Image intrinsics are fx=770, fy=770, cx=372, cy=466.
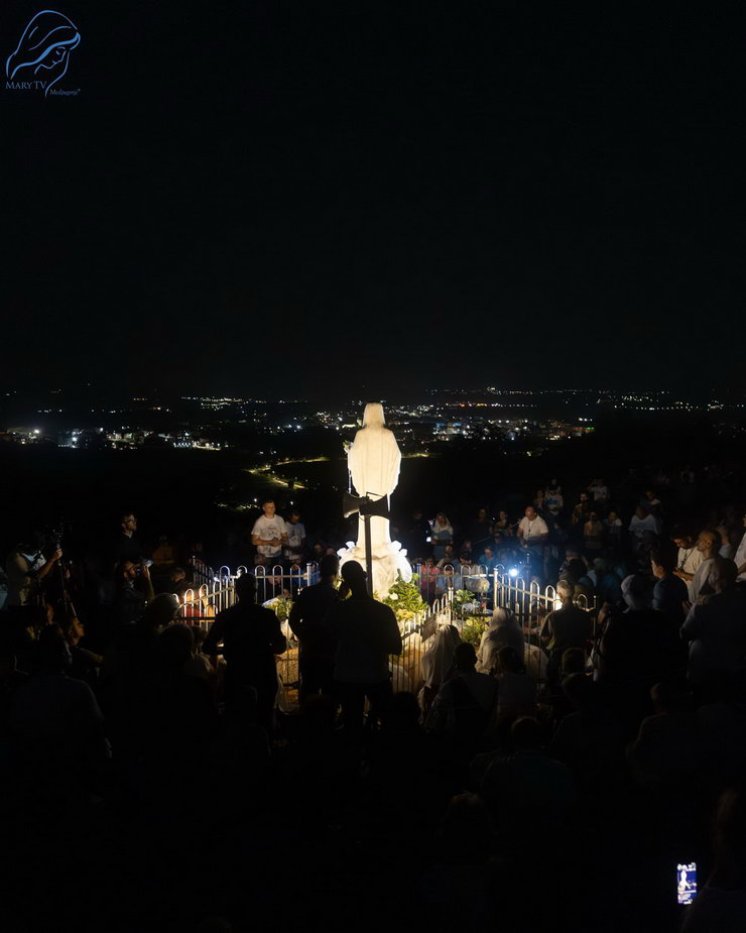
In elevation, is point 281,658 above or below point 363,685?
below

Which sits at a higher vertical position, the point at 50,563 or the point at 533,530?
the point at 50,563

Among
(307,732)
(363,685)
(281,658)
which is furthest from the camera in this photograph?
(281,658)

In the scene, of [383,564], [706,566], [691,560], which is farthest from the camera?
[383,564]

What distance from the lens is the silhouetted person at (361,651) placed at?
5.88 m

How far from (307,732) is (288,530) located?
8594mm

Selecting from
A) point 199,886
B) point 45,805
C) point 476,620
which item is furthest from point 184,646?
point 476,620

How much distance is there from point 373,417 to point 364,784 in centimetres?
707

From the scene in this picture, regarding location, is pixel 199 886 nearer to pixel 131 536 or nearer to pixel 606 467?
pixel 131 536

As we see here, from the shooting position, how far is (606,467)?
91.8 feet

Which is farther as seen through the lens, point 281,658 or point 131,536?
point 131,536

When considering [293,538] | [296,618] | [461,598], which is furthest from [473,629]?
[293,538]

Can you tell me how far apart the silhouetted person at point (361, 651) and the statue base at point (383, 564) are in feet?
15.0

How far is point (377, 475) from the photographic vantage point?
10945 mm

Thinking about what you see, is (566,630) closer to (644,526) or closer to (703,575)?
(703,575)
